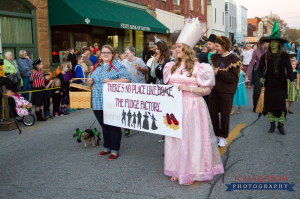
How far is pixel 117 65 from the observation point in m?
5.07

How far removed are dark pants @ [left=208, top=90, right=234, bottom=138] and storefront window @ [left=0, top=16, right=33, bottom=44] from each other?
8.99m

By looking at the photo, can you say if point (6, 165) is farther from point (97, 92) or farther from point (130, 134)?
point (130, 134)

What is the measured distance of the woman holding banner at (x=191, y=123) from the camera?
153 inches

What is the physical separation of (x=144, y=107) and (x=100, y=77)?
3.49 feet

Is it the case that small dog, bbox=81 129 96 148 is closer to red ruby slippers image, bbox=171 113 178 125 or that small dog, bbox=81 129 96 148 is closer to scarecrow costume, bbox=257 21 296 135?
red ruby slippers image, bbox=171 113 178 125

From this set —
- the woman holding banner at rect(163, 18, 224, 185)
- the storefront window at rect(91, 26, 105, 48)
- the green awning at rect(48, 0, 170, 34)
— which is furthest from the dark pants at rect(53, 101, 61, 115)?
the storefront window at rect(91, 26, 105, 48)

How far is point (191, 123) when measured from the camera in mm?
3947

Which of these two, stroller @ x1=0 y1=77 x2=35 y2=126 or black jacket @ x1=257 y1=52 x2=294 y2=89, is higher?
black jacket @ x1=257 y1=52 x2=294 y2=89

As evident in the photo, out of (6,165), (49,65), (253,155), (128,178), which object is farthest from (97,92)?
(49,65)

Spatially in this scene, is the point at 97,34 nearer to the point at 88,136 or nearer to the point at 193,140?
the point at 88,136

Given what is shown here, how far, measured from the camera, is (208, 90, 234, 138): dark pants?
5.39 m

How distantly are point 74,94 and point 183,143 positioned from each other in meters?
2.18

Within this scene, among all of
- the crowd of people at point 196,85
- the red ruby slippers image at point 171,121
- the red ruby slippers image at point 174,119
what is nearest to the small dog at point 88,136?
the crowd of people at point 196,85

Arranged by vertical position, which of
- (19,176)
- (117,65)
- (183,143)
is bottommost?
(19,176)
